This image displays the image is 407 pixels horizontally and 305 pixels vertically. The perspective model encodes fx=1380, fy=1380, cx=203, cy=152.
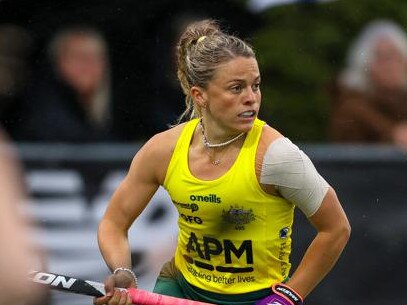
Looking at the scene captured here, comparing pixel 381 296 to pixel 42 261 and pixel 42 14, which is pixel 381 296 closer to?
pixel 42 261

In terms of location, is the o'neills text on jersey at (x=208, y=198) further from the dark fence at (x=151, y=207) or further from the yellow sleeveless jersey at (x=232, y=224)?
the dark fence at (x=151, y=207)

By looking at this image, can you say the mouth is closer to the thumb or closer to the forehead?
the forehead

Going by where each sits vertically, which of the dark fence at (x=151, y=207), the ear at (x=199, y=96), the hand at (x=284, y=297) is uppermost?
the ear at (x=199, y=96)

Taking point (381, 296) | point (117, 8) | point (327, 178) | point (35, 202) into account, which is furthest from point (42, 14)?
point (381, 296)

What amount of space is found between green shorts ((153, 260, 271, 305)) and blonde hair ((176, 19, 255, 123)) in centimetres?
69

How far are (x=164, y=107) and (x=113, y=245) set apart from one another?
2.20 meters

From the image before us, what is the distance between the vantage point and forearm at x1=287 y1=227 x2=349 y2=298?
5359 mm

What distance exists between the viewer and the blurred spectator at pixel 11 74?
25.1 ft

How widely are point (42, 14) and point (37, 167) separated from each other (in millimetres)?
855

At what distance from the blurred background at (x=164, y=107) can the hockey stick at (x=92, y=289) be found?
2.06 meters

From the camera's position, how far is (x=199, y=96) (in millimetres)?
5520

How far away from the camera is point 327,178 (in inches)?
305

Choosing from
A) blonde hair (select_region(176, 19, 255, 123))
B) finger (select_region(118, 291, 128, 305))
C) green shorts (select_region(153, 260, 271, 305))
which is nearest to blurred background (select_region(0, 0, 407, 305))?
green shorts (select_region(153, 260, 271, 305))

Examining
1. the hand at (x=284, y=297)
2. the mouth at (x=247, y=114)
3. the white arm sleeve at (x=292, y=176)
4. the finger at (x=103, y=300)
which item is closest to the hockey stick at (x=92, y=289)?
the finger at (x=103, y=300)
